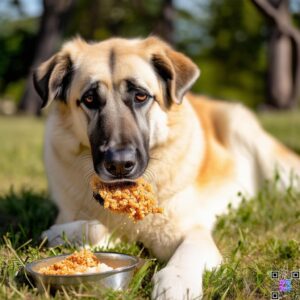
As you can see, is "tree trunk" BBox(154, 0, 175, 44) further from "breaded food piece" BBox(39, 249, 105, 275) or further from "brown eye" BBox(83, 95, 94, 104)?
"breaded food piece" BBox(39, 249, 105, 275)

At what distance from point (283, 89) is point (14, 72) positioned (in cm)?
1452

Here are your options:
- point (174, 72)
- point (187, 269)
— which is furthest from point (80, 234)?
point (174, 72)

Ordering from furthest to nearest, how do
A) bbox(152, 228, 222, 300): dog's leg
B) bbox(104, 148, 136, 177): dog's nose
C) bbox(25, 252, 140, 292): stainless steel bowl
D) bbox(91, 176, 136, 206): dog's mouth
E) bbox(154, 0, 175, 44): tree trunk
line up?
bbox(154, 0, 175, 44): tree trunk, bbox(91, 176, 136, 206): dog's mouth, bbox(104, 148, 136, 177): dog's nose, bbox(152, 228, 222, 300): dog's leg, bbox(25, 252, 140, 292): stainless steel bowl

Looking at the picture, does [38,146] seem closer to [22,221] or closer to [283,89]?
[22,221]

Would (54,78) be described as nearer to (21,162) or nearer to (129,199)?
(129,199)

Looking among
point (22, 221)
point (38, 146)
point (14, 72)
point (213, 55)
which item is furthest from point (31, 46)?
point (22, 221)

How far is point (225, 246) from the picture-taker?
335cm

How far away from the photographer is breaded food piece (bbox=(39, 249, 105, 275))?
2516mm

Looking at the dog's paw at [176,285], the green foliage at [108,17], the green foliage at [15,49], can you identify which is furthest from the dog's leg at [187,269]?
the green foliage at [15,49]

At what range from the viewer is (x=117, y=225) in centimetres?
333

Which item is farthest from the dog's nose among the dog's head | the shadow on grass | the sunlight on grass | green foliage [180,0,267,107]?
green foliage [180,0,267,107]

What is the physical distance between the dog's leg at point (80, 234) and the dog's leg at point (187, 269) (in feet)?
1.56

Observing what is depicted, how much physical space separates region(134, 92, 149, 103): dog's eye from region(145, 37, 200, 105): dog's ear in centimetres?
21

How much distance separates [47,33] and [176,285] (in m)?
17.2
